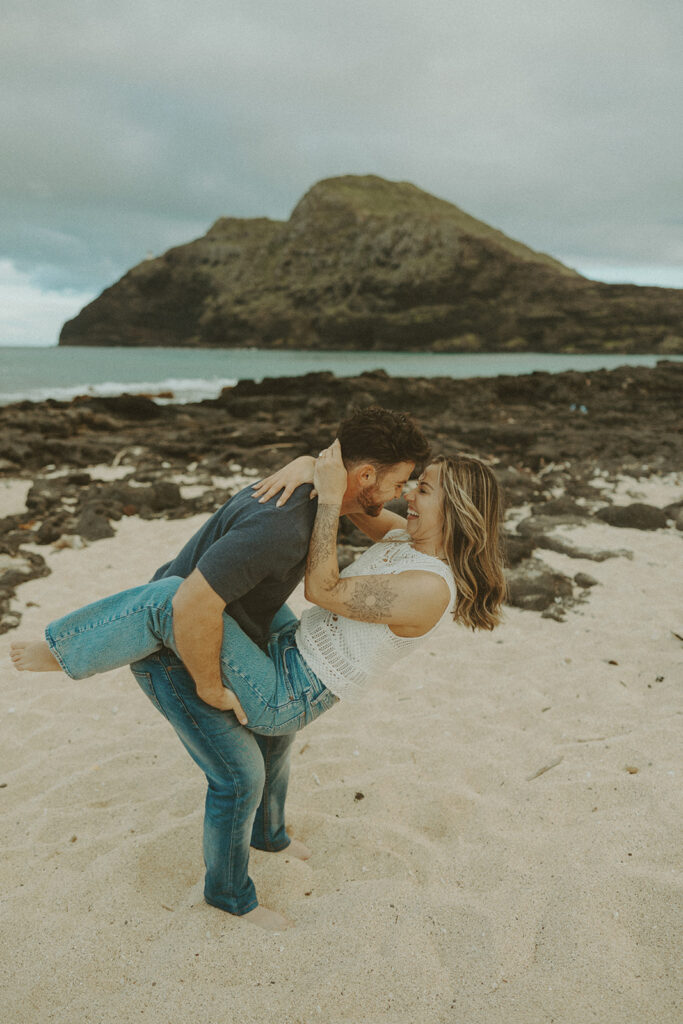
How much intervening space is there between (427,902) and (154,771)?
5.63 ft

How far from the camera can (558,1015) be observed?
1.88m

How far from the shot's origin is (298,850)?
283cm

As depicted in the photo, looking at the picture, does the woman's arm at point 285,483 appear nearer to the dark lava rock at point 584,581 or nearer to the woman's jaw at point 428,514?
the woman's jaw at point 428,514

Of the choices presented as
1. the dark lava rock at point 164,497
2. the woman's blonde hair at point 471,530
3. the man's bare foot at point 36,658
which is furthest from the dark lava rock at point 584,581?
the dark lava rock at point 164,497

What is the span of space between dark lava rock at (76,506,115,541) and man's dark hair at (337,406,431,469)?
582 cm

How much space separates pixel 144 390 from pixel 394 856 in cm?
2969

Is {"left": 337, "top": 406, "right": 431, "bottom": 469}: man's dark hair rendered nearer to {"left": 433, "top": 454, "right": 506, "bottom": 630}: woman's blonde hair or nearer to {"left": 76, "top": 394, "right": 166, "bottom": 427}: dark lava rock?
{"left": 433, "top": 454, "right": 506, "bottom": 630}: woman's blonde hair

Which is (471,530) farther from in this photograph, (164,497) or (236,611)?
(164,497)

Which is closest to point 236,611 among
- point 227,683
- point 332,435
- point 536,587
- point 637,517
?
point 227,683

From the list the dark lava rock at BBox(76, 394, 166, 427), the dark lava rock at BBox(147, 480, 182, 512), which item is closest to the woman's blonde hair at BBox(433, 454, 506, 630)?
the dark lava rock at BBox(147, 480, 182, 512)

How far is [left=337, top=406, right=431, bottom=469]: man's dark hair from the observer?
2303 mm

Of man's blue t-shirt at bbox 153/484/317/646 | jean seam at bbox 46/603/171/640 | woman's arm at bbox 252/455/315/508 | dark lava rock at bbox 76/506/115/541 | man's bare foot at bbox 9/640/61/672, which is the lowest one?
dark lava rock at bbox 76/506/115/541

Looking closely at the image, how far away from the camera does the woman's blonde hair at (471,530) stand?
7.95 ft

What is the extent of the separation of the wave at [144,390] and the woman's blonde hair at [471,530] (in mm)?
22178
